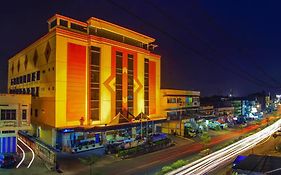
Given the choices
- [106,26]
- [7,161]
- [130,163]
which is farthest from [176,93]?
[7,161]

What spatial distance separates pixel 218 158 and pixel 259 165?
644 cm

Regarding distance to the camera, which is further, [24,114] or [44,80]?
[44,80]

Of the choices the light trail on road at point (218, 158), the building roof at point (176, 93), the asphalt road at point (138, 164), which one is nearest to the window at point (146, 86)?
the building roof at point (176, 93)

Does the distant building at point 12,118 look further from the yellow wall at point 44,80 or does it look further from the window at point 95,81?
the window at point 95,81

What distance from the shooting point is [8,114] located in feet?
116

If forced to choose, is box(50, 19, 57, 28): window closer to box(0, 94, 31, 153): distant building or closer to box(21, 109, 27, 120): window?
box(0, 94, 31, 153): distant building

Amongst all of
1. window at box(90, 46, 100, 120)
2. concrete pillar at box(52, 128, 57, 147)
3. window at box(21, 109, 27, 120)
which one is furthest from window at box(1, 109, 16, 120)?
window at box(90, 46, 100, 120)

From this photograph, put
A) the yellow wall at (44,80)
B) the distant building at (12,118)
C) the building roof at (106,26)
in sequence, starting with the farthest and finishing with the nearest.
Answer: the building roof at (106,26), the yellow wall at (44,80), the distant building at (12,118)

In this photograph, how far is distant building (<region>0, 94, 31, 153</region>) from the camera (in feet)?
114

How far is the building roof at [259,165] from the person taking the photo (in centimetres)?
2066

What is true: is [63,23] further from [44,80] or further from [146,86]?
[146,86]

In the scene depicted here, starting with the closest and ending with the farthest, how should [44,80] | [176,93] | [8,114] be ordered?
1. [8,114]
2. [44,80]
3. [176,93]

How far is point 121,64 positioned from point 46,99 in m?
15.1

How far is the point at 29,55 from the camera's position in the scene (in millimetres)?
48188
